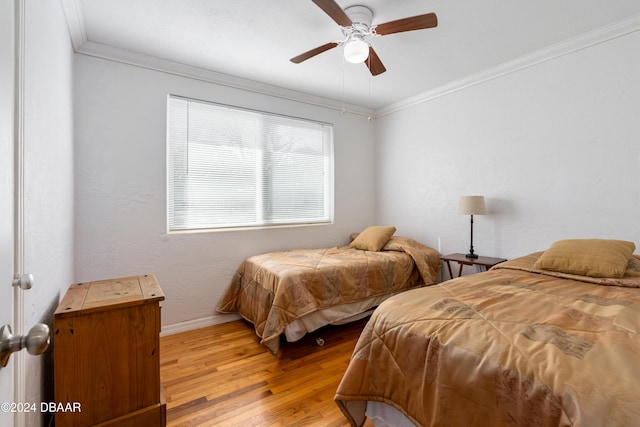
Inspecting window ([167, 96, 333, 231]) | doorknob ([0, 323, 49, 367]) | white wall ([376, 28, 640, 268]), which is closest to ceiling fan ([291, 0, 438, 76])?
window ([167, 96, 333, 231])

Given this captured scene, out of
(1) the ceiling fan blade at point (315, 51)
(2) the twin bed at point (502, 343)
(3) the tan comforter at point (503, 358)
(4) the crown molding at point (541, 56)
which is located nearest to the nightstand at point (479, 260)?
(2) the twin bed at point (502, 343)

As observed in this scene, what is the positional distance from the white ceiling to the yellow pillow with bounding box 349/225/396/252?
175 centimetres

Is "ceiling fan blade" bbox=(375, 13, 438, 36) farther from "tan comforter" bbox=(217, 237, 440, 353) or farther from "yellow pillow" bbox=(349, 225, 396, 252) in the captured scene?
"yellow pillow" bbox=(349, 225, 396, 252)

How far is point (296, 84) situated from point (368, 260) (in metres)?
2.13

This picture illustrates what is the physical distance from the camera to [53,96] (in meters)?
1.61

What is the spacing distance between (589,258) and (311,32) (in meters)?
2.61

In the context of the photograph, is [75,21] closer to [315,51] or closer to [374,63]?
[315,51]

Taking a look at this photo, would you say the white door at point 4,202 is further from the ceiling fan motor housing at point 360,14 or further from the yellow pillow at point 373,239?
the yellow pillow at point 373,239

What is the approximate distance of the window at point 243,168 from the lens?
291cm

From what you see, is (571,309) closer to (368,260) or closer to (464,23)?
(368,260)

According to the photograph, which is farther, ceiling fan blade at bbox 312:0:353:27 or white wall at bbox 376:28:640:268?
white wall at bbox 376:28:640:268

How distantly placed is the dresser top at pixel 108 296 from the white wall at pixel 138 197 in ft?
2.85

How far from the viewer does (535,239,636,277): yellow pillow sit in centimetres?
190

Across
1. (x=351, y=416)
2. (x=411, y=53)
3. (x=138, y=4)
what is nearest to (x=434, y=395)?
(x=351, y=416)
